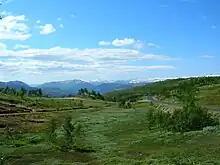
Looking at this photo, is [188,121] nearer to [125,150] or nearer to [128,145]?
[128,145]

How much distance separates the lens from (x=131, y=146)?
5662 cm

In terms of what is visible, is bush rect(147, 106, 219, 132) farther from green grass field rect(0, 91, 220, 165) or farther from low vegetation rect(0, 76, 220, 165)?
green grass field rect(0, 91, 220, 165)

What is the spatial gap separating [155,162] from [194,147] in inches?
400

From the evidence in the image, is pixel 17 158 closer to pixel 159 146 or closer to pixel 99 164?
pixel 99 164

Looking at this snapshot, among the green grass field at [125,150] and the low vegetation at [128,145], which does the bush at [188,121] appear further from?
the green grass field at [125,150]

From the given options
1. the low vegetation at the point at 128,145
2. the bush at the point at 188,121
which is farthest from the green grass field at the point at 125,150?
the bush at the point at 188,121

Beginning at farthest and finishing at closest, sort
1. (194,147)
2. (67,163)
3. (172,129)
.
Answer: (172,129)
(194,147)
(67,163)

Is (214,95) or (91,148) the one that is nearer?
(91,148)

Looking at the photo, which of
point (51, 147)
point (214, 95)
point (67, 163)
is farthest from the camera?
point (214, 95)

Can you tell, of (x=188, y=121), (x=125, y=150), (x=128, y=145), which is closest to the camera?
(x=125, y=150)

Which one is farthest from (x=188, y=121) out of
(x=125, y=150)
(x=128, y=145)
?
(x=125, y=150)

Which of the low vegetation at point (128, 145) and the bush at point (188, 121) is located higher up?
the bush at point (188, 121)

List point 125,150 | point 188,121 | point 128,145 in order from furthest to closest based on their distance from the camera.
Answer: point 188,121 < point 128,145 < point 125,150

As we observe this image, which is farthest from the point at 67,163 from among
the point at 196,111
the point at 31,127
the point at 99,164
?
the point at 31,127
